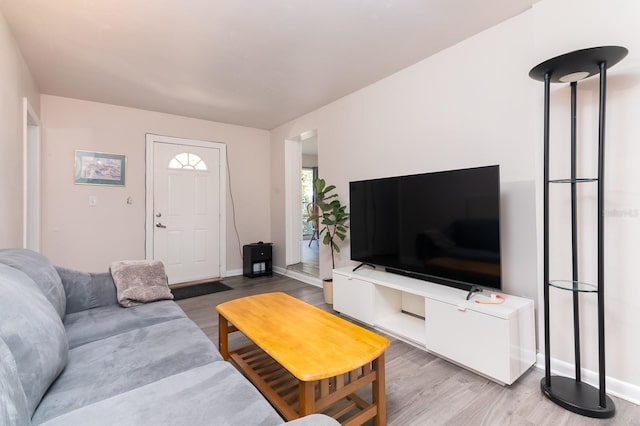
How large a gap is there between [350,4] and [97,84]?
2836 mm

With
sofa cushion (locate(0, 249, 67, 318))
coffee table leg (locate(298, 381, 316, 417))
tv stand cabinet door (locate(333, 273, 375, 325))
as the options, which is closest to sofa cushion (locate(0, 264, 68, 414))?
sofa cushion (locate(0, 249, 67, 318))

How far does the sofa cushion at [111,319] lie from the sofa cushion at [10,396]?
2.73ft

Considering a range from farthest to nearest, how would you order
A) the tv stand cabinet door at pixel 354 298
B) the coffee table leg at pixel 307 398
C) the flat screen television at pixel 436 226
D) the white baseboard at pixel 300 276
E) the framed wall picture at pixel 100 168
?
the white baseboard at pixel 300 276, the framed wall picture at pixel 100 168, the tv stand cabinet door at pixel 354 298, the flat screen television at pixel 436 226, the coffee table leg at pixel 307 398

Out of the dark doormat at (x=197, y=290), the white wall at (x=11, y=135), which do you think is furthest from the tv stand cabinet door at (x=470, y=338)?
the white wall at (x=11, y=135)

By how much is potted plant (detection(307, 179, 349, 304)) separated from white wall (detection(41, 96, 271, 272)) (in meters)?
2.09

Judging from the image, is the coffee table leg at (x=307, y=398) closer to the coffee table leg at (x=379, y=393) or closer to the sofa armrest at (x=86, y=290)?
the coffee table leg at (x=379, y=393)

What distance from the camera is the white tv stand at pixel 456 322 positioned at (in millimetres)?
1818

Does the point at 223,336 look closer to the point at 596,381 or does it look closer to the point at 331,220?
the point at 331,220

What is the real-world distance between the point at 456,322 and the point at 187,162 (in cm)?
399

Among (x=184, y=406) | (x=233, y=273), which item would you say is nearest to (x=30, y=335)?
(x=184, y=406)

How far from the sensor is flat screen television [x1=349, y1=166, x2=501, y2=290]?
2076 mm

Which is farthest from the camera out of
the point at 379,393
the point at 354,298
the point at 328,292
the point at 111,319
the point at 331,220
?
the point at 331,220

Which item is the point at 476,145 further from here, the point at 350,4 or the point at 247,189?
the point at 247,189

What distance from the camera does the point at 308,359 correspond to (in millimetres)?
1354
